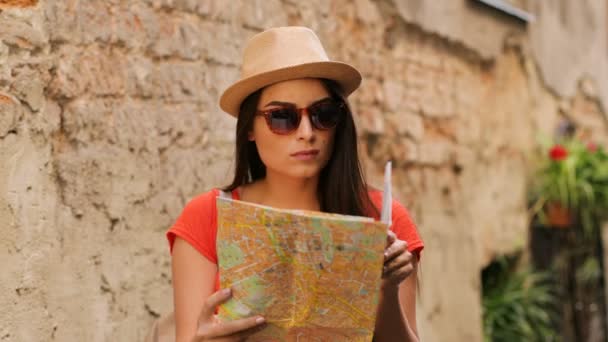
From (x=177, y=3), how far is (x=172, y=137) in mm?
489

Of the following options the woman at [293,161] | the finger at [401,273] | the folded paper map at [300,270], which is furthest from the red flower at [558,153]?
the folded paper map at [300,270]

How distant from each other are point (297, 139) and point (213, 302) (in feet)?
1.51

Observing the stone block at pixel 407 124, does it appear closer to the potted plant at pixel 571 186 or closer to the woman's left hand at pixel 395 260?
the potted plant at pixel 571 186

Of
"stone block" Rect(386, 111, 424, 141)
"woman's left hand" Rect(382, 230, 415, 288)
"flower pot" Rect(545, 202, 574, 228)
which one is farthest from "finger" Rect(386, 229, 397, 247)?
"flower pot" Rect(545, 202, 574, 228)

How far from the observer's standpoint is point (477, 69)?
22.2 feet

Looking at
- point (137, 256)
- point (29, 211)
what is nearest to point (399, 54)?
point (137, 256)

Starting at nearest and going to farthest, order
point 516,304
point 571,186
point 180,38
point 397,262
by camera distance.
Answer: point 397,262
point 180,38
point 516,304
point 571,186

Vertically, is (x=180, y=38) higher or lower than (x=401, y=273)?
higher

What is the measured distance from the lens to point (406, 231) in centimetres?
262

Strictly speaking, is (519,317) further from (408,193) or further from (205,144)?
(205,144)

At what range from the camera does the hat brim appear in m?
2.55

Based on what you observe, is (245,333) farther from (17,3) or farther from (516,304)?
(516,304)

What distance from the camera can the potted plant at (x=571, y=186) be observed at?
7.61m

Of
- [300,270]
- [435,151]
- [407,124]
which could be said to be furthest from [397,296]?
[435,151]
